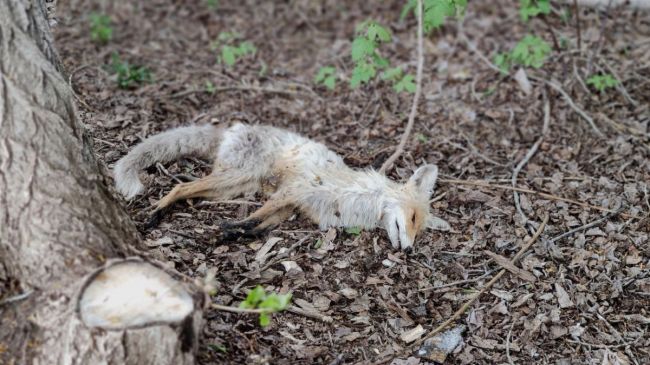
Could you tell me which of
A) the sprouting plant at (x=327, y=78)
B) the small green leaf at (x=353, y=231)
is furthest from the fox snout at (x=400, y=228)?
the sprouting plant at (x=327, y=78)

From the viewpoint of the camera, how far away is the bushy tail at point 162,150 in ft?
16.2

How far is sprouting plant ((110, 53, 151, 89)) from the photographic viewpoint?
22.6 ft

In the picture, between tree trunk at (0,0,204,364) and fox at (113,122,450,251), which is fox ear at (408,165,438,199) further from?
tree trunk at (0,0,204,364)

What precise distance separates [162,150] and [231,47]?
2973mm

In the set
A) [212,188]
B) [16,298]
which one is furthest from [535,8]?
[16,298]

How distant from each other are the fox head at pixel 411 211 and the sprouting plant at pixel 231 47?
10.5ft

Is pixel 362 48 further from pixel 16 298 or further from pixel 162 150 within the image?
pixel 16 298

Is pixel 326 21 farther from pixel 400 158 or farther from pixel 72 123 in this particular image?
pixel 72 123

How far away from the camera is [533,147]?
6.49 meters

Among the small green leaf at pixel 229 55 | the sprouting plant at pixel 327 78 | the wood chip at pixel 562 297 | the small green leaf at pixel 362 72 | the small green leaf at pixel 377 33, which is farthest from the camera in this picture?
the small green leaf at pixel 229 55

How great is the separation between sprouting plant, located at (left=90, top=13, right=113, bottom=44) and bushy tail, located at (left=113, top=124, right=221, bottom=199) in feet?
10.1

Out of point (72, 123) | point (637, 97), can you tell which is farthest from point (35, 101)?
point (637, 97)

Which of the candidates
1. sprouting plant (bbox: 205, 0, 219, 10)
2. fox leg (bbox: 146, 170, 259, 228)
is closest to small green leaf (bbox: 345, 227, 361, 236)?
fox leg (bbox: 146, 170, 259, 228)

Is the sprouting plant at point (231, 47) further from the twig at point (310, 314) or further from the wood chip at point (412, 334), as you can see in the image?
the wood chip at point (412, 334)
